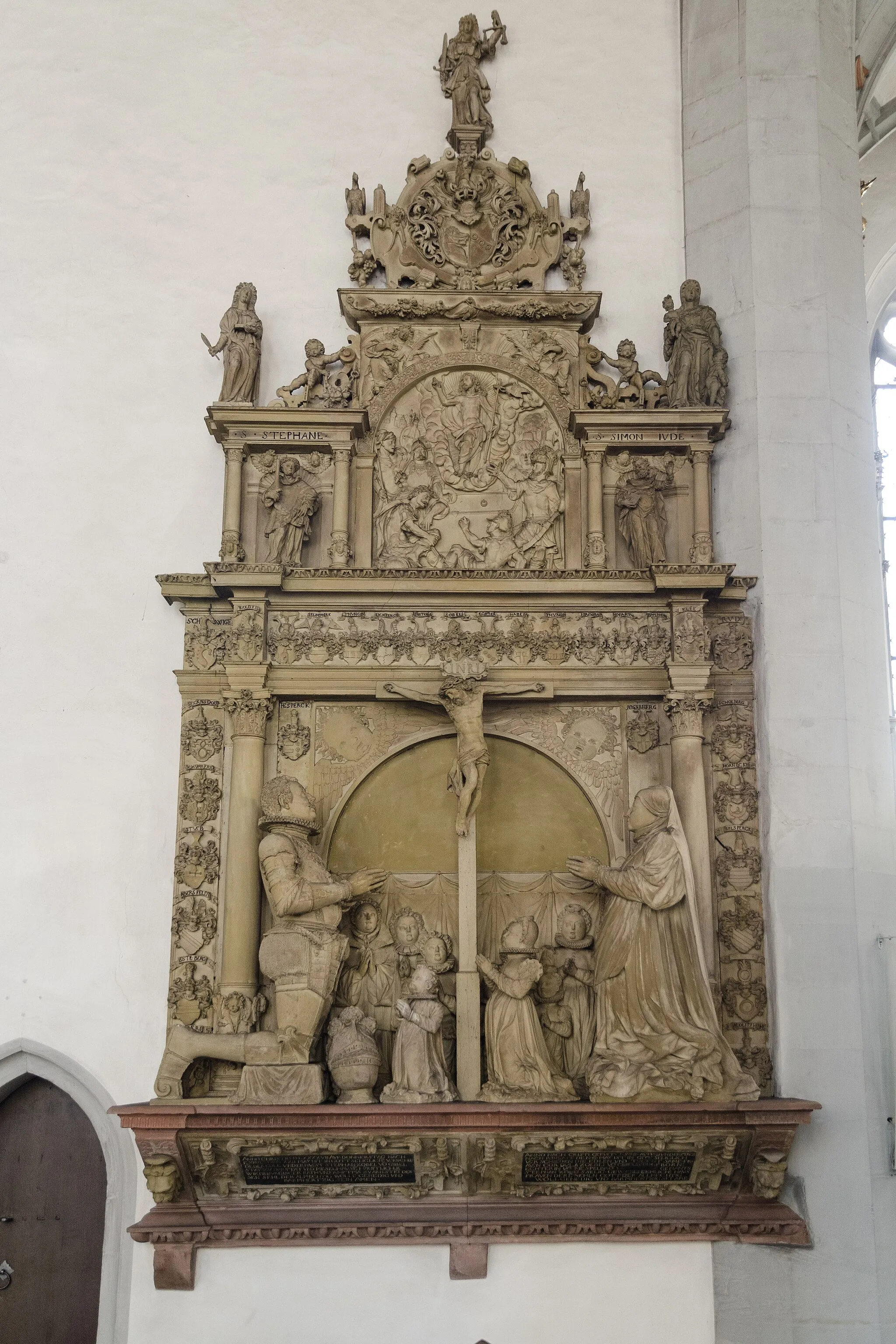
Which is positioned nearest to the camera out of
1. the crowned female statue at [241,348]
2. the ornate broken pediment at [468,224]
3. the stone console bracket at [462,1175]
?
the stone console bracket at [462,1175]

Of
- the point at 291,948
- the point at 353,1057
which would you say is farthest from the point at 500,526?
the point at 353,1057

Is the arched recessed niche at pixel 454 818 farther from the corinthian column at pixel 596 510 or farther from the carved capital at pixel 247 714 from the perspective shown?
the corinthian column at pixel 596 510

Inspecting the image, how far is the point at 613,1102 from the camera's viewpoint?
7145mm

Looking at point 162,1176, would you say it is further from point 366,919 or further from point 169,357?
point 169,357

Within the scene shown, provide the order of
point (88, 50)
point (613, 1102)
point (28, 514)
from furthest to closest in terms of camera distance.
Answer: point (88, 50) → point (28, 514) → point (613, 1102)

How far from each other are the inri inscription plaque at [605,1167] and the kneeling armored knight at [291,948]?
4.51 ft

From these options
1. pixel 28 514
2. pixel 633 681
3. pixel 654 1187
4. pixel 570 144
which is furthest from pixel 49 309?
pixel 654 1187

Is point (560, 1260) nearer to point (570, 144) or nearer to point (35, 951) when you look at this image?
point (35, 951)

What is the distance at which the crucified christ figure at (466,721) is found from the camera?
778cm

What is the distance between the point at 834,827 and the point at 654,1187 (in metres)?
2.24

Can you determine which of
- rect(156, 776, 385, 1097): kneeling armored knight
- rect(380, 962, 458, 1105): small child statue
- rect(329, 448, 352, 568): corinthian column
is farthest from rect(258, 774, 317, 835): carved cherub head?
rect(329, 448, 352, 568): corinthian column

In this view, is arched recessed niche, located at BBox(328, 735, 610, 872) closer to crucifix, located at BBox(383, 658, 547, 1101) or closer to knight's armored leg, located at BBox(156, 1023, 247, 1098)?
crucifix, located at BBox(383, 658, 547, 1101)

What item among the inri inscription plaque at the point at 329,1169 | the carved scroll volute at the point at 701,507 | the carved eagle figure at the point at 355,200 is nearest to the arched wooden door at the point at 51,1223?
the inri inscription plaque at the point at 329,1169

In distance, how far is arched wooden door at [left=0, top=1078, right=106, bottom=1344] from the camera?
25.2 ft
